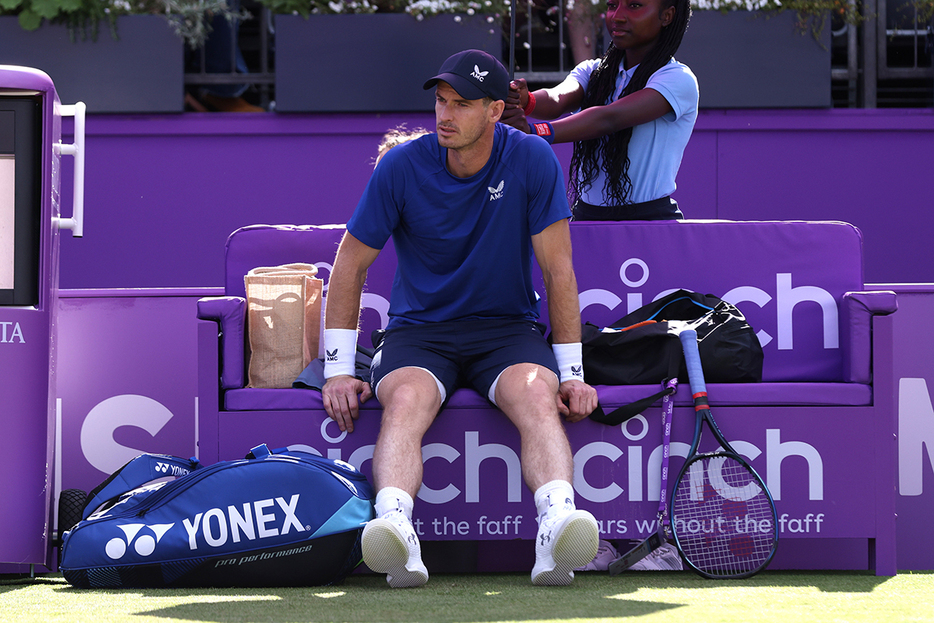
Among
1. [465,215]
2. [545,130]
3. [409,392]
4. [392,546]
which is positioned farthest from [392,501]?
[545,130]

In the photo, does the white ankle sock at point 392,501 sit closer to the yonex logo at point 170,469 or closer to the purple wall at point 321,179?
the yonex logo at point 170,469

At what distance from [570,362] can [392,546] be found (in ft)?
2.75

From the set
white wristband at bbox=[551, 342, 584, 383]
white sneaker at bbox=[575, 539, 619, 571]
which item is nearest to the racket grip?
white wristband at bbox=[551, 342, 584, 383]

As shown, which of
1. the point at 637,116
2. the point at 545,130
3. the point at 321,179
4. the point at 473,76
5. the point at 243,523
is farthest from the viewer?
the point at 321,179

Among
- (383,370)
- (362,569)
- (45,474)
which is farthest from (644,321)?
(45,474)

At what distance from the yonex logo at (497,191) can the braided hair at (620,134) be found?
27.3 inches

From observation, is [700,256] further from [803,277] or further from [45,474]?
[45,474]

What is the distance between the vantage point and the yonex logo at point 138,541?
8.77ft

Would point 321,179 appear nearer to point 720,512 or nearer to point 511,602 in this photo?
point 720,512

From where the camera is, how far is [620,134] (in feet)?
11.8

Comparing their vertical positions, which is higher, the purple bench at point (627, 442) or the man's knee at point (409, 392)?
the man's knee at point (409, 392)

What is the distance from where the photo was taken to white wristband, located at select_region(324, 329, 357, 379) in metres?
2.99

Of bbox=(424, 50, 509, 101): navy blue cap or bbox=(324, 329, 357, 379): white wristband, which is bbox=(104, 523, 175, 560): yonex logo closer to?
bbox=(324, 329, 357, 379): white wristband

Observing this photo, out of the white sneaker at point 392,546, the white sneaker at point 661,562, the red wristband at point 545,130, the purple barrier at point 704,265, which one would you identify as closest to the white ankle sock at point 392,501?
the white sneaker at point 392,546
